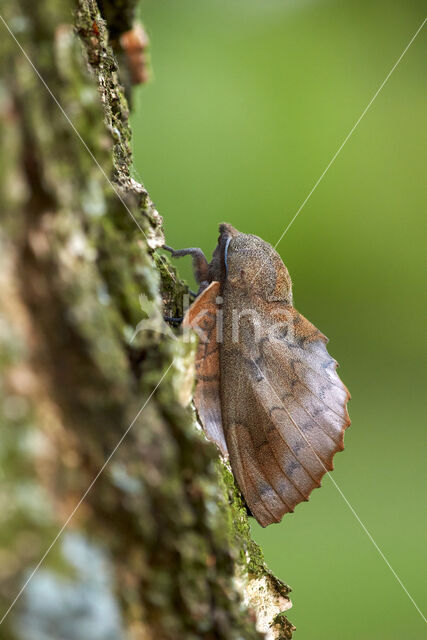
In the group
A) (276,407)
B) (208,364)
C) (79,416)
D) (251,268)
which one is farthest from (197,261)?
(79,416)

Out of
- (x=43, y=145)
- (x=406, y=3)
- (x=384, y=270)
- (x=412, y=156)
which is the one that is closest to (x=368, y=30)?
(x=406, y=3)

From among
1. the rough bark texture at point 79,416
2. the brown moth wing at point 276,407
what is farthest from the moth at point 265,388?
the rough bark texture at point 79,416

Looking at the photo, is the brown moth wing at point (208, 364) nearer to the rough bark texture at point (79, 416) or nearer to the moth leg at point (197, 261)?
the moth leg at point (197, 261)

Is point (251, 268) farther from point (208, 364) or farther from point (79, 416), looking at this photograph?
point (79, 416)

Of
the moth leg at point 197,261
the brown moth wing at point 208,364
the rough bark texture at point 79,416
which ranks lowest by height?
the rough bark texture at point 79,416

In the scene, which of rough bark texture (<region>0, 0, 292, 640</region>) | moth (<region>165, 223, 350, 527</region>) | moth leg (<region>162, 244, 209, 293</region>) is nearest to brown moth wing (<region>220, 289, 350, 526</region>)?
moth (<region>165, 223, 350, 527</region>)

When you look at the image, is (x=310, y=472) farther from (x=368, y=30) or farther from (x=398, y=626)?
(x=368, y=30)
